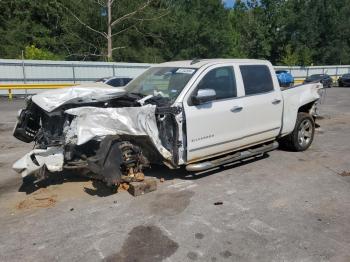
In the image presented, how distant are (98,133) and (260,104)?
9.59 ft

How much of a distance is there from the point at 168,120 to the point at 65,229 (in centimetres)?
200

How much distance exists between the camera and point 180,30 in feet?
143

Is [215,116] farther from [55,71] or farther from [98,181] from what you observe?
[55,71]

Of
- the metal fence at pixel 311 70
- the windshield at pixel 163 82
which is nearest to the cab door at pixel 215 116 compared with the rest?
→ the windshield at pixel 163 82

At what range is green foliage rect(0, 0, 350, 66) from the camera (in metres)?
35.9

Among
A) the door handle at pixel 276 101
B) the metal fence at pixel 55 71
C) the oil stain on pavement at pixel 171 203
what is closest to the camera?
the oil stain on pavement at pixel 171 203

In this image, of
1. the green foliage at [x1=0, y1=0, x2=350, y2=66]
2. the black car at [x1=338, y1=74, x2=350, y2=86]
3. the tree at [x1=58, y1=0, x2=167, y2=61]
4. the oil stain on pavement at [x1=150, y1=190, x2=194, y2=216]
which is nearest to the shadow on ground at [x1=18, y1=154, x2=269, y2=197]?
the oil stain on pavement at [x1=150, y1=190, x2=194, y2=216]

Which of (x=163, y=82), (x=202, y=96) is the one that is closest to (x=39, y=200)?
(x=163, y=82)

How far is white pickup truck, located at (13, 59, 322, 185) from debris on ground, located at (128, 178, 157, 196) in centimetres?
18

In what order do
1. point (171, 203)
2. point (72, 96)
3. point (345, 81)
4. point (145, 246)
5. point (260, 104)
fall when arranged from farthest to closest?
point (345, 81) < point (260, 104) < point (72, 96) < point (171, 203) < point (145, 246)

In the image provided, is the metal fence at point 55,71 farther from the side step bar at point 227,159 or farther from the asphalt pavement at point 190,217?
the side step bar at point 227,159

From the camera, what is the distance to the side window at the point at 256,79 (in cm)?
615

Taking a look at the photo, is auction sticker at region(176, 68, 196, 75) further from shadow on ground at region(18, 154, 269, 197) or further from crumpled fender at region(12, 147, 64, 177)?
crumpled fender at region(12, 147, 64, 177)

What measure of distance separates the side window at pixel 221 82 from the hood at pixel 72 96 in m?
1.32
